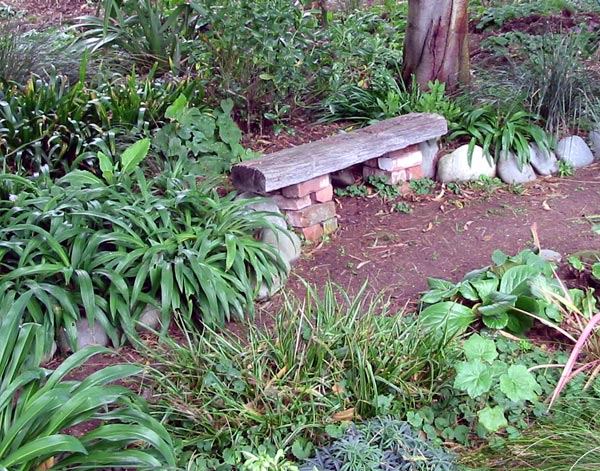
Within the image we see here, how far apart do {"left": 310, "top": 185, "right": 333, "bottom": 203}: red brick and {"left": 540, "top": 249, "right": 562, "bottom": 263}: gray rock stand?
1312 millimetres

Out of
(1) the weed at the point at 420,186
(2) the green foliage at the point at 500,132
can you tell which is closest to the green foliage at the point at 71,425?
(1) the weed at the point at 420,186

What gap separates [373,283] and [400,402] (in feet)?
3.80

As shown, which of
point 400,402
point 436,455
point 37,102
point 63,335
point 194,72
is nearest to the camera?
point 436,455

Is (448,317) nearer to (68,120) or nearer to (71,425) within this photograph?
(71,425)

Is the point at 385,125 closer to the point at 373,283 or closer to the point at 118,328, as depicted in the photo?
the point at 373,283

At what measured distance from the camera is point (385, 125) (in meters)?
5.07

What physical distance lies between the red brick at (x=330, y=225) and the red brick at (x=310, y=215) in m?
0.03

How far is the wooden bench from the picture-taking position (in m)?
4.31

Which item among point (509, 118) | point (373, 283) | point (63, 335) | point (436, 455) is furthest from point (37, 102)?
point (436, 455)

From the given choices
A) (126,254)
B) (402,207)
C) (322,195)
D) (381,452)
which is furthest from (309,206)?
(381,452)

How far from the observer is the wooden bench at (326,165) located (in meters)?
4.31

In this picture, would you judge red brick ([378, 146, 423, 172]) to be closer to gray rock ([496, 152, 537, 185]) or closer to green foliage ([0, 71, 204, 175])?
gray rock ([496, 152, 537, 185])

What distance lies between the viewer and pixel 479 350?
2943 mm

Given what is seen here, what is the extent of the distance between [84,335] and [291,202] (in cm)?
154
